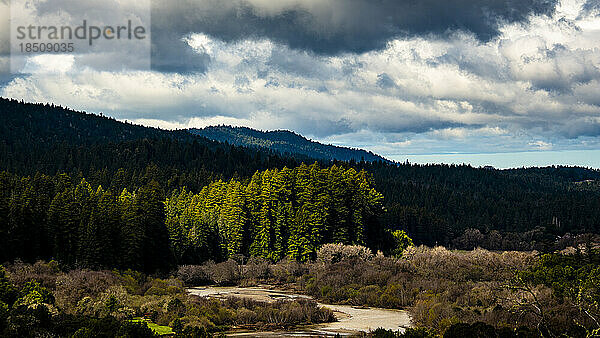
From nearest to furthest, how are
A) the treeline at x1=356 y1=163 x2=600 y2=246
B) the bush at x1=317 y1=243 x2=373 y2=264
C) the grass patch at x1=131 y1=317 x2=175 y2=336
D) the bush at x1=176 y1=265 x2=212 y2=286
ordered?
the grass patch at x1=131 y1=317 x2=175 y2=336 < the bush at x1=176 y1=265 x2=212 y2=286 < the bush at x1=317 y1=243 x2=373 y2=264 < the treeline at x1=356 y1=163 x2=600 y2=246

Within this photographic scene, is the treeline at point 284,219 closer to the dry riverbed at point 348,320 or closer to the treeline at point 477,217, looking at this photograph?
the dry riverbed at point 348,320

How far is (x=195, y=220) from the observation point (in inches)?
3140

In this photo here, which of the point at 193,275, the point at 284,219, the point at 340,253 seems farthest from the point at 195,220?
the point at 340,253

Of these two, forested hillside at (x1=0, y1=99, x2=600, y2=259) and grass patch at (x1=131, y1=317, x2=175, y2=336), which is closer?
grass patch at (x1=131, y1=317, x2=175, y2=336)

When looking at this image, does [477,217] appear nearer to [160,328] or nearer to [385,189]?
[385,189]

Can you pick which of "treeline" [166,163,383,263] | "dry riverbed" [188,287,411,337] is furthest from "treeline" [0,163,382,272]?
"dry riverbed" [188,287,411,337]

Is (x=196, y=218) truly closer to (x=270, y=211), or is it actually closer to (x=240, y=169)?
(x=270, y=211)

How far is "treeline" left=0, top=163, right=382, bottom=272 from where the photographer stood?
193 feet

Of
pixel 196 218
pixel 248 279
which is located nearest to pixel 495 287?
pixel 248 279

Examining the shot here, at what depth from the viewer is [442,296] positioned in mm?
46906

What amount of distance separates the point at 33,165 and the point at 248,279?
362 ft

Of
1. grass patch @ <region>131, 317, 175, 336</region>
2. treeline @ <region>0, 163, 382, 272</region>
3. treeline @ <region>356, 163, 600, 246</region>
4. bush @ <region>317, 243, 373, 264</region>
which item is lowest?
treeline @ <region>356, 163, 600, 246</region>

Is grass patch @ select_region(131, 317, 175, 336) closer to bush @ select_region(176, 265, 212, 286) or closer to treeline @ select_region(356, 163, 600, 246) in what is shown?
bush @ select_region(176, 265, 212, 286)

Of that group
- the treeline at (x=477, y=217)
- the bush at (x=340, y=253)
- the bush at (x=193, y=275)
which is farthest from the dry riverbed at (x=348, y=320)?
the treeline at (x=477, y=217)
